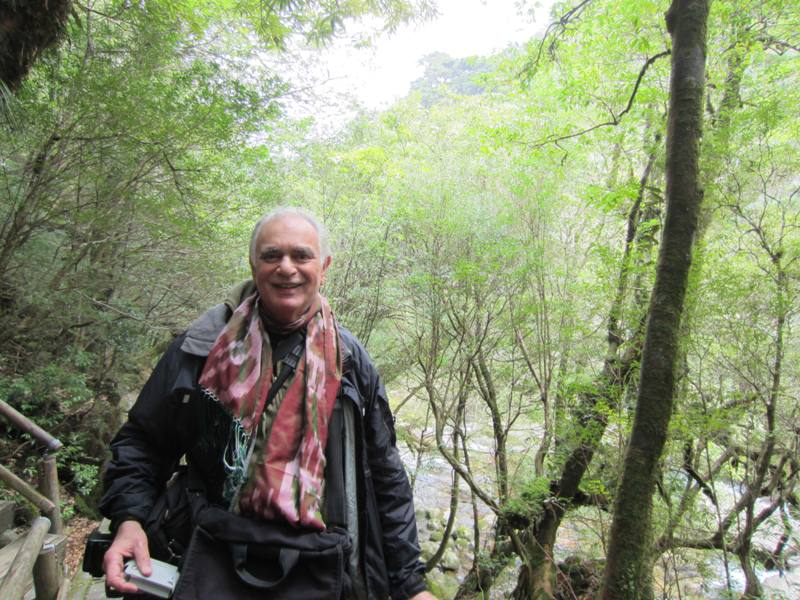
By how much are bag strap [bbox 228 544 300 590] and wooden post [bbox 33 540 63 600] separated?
2331 millimetres

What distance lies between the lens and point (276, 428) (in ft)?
4.47

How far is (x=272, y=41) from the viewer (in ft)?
19.8

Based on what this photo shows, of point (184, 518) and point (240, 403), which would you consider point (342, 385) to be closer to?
point (240, 403)

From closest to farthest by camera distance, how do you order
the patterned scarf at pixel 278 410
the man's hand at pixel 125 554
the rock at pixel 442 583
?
the man's hand at pixel 125 554
the patterned scarf at pixel 278 410
the rock at pixel 442 583

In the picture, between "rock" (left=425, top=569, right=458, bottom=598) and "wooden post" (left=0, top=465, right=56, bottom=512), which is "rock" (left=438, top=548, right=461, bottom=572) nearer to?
"rock" (left=425, top=569, right=458, bottom=598)

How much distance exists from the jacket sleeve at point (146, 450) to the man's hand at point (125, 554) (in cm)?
3

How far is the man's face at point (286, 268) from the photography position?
58.4 inches

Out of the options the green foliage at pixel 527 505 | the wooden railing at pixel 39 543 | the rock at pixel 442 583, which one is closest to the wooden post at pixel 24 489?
the wooden railing at pixel 39 543

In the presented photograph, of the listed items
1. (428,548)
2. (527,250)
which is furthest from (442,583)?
(527,250)

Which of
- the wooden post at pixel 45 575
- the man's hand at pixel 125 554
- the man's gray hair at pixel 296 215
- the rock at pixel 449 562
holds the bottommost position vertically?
the rock at pixel 449 562

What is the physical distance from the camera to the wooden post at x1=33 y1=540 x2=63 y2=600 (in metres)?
2.65

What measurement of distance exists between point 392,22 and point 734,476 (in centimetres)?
795

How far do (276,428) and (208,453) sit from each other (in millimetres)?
207

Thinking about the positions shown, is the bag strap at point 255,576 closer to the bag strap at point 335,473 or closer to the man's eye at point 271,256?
the bag strap at point 335,473
